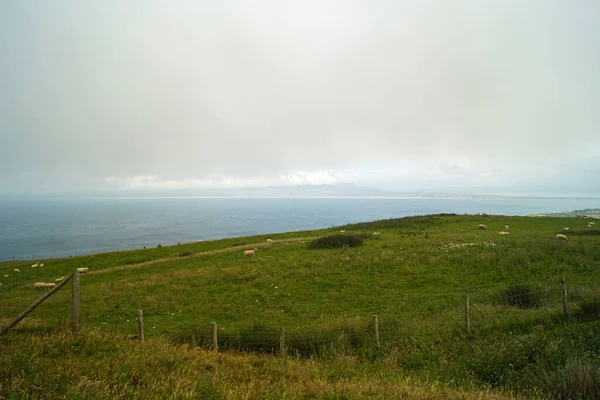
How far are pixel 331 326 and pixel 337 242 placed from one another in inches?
894

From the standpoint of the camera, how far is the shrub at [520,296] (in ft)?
50.0

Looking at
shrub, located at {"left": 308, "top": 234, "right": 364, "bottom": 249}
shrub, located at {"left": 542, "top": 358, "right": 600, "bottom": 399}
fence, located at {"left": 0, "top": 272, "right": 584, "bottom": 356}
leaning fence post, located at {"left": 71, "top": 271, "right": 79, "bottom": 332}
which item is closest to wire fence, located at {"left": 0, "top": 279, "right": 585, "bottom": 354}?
fence, located at {"left": 0, "top": 272, "right": 584, "bottom": 356}

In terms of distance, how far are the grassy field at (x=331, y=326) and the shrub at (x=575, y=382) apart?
0.12 ft

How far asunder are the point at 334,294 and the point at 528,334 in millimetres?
11160

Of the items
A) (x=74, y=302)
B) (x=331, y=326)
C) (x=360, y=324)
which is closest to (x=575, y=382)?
(x=360, y=324)

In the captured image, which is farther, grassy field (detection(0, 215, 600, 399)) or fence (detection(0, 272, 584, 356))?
fence (detection(0, 272, 584, 356))

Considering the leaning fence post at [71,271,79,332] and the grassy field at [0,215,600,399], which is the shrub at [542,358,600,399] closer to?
the grassy field at [0,215,600,399]

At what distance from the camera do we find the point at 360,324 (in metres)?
13.4

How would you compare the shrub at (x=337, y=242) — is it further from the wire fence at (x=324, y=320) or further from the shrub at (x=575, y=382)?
the shrub at (x=575, y=382)

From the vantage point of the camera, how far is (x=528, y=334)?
10.7 meters

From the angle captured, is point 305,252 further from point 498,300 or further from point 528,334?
point 528,334

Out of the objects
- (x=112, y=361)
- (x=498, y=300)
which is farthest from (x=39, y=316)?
(x=498, y=300)

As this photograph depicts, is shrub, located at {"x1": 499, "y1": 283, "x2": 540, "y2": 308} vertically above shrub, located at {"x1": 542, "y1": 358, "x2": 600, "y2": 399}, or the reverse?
shrub, located at {"x1": 542, "y1": 358, "x2": 600, "y2": 399}

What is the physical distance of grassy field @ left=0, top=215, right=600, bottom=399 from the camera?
6.15 m
